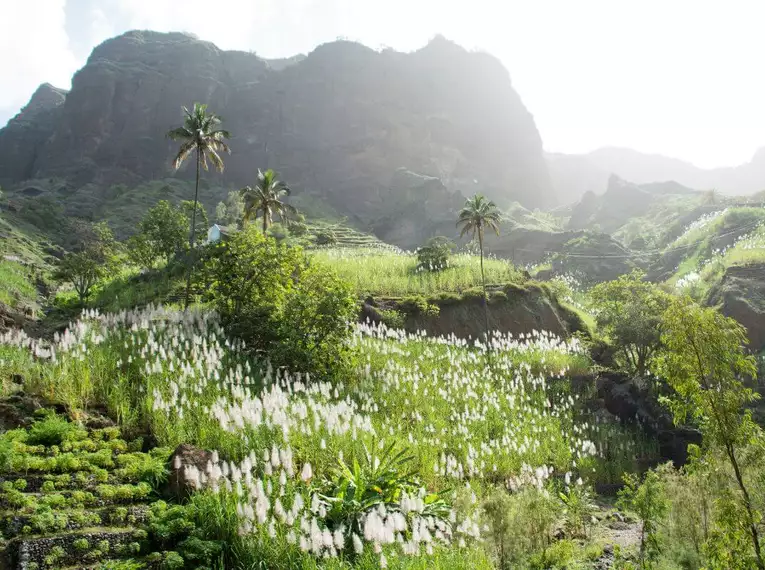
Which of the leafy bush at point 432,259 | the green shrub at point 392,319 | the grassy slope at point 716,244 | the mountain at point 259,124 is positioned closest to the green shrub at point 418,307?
the green shrub at point 392,319

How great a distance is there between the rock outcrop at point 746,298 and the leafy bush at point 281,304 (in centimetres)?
4235

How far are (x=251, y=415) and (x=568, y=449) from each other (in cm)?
1450

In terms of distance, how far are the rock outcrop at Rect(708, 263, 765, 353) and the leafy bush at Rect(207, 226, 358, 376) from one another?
4235 cm

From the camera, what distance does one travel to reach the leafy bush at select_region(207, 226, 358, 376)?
19.7m

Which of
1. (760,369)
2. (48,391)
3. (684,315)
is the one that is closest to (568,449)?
(684,315)

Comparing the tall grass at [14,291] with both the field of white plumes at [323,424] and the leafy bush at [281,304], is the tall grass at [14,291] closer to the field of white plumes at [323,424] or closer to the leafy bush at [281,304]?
the leafy bush at [281,304]

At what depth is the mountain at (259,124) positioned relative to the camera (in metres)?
142

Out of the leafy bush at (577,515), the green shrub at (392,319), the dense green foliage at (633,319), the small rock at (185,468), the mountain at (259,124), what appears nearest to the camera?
the small rock at (185,468)

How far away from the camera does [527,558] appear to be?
11031 millimetres

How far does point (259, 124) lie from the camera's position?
15725 cm

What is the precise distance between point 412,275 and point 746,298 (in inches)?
1403

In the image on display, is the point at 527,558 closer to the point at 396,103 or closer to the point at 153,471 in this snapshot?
the point at 153,471

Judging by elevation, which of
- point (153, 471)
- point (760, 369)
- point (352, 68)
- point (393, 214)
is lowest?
point (760, 369)

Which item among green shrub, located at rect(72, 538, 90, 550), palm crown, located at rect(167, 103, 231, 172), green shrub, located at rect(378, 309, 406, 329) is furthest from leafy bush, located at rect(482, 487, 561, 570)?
palm crown, located at rect(167, 103, 231, 172)
